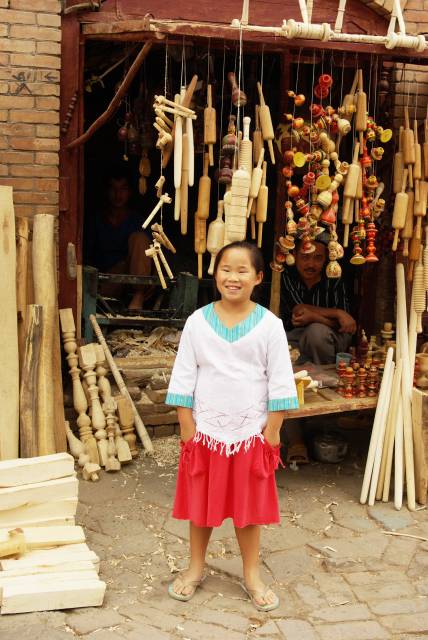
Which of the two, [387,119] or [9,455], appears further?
[387,119]

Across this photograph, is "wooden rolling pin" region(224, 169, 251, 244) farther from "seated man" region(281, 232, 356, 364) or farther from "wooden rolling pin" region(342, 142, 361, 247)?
"seated man" region(281, 232, 356, 364)

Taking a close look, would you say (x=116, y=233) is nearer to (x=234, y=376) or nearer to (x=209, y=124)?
(x=209, y=124)

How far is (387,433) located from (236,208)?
5.55ft

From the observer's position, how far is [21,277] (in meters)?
4.76

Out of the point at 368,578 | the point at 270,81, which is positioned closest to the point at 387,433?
the point at 368,578

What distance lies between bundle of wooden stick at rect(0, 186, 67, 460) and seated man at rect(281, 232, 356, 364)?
180cm

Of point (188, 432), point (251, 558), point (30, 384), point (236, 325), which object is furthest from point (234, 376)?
point (30, 384)

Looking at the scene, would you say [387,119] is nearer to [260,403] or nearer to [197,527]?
[260,403]

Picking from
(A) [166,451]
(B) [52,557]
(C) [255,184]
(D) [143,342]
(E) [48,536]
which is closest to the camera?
(B) [52,557]

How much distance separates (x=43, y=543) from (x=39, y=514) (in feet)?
0.67

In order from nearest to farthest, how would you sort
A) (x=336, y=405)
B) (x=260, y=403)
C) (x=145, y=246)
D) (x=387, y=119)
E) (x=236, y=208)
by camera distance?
(x=260, y=403) → (x=236, y=208) → (x=336, y=405) → (x=387, y=119) → (x=145, y=246)

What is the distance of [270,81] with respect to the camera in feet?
23.4

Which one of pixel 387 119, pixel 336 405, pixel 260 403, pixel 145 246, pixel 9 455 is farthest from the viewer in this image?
pixel 145 246

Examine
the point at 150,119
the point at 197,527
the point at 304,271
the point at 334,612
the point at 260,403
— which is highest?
the point at 150,119
